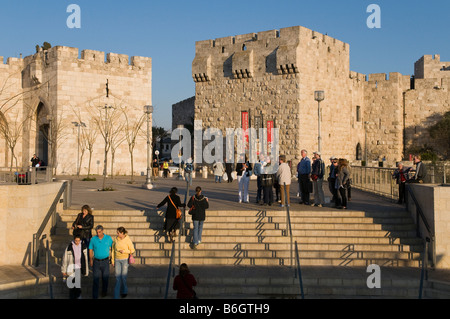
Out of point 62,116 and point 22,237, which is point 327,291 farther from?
point 62,116

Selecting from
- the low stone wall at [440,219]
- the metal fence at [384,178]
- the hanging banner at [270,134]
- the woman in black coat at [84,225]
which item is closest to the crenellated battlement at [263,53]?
the hanging banner at [270,134]

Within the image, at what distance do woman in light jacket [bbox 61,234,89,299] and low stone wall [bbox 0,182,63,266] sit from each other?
2.20m

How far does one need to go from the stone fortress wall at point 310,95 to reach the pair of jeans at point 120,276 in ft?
64.5

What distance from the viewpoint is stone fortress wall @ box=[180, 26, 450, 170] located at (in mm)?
27516

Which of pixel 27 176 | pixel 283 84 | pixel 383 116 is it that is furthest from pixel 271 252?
pixel 383 116

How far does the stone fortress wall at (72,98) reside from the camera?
27750 mm

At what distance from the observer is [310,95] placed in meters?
28.0

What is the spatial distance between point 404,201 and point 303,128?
15.0 m

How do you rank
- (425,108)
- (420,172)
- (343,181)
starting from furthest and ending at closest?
(425,108), (343,181), (420,172)

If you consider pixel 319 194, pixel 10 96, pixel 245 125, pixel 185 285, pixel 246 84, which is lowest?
pixel 185 285

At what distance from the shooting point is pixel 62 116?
27.6m

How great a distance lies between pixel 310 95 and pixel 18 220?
801 inches

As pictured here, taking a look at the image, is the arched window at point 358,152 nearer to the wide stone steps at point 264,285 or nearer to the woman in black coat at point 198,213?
the woman in black coat at point 198,213

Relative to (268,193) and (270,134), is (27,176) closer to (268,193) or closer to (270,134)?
(268,193)
